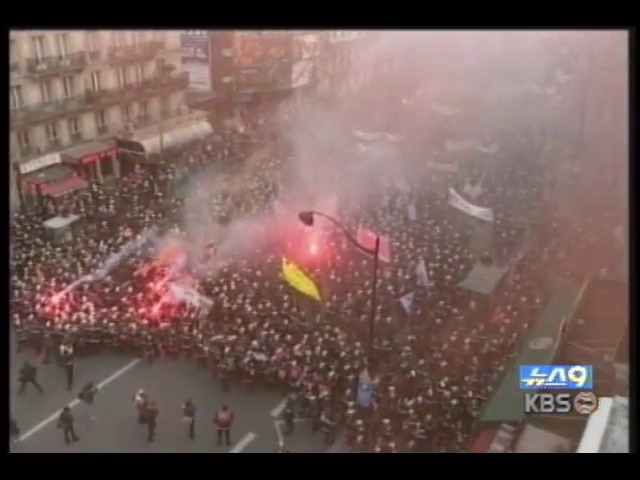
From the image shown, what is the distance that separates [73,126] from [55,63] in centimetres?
53

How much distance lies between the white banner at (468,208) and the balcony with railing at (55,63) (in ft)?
9.76

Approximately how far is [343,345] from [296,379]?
445 millimetres

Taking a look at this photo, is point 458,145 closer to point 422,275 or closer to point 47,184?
point 422,275

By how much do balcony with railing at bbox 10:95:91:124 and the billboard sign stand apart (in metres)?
0.80

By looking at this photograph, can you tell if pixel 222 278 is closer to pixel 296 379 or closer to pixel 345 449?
pixel 296 379

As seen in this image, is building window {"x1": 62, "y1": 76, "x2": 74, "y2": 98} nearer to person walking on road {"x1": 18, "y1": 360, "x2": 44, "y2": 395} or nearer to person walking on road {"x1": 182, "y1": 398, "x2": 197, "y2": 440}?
person walking on road {"x1": 18, "y1": 360, "x2": 44, "y2": 395}

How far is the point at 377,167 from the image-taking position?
7.29 m

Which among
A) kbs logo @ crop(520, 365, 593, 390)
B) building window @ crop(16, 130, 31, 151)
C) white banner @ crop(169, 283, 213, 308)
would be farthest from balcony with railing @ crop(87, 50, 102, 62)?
kbs logo @ crop(520, 365, 593, 390)

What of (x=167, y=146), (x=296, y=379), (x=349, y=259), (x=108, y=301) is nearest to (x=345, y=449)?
(x=296, y=379)

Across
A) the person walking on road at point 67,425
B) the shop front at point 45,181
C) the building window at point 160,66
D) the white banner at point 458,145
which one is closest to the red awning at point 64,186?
the shop front at point 45,181

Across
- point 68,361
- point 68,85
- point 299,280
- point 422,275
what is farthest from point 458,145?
point 68,361

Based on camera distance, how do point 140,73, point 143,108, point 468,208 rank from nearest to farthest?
point 140,73
point 143,108
point 468,208

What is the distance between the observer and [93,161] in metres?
7.16

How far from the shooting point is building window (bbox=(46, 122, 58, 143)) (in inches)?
274
